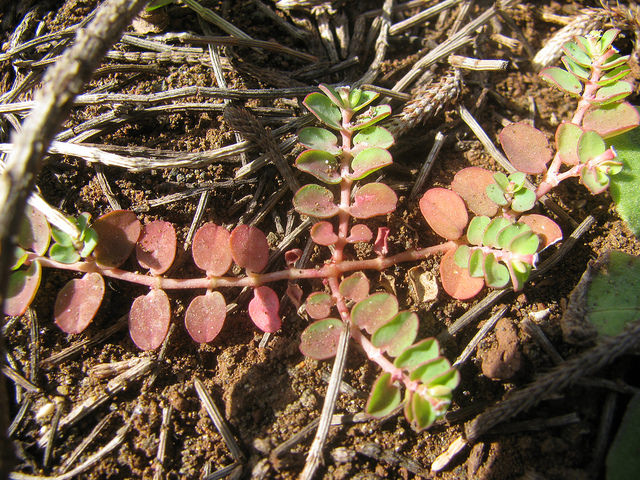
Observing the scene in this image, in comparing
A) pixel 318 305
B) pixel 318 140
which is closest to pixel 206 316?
pixel 318 305

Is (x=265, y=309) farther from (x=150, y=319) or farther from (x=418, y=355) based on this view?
(x=418, y=355)

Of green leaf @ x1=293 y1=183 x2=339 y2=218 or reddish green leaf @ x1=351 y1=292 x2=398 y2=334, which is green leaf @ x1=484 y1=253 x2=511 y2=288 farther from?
green leaf @ x1=293 y1=183 x2=339 y2=218

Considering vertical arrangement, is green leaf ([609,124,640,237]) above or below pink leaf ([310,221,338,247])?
below

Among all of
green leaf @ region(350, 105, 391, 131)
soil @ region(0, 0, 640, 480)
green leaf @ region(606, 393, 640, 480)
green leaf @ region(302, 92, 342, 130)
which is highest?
green leaf @ region(302, 92, 342, 130)

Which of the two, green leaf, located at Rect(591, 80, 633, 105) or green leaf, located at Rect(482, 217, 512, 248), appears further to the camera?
green leaf, located at Rect(591, 80, 633, 105)

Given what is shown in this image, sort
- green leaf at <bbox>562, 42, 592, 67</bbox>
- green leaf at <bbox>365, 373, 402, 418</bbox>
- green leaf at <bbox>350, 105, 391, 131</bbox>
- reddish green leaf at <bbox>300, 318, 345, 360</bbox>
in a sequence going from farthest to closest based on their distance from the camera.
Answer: green leaf at <bbox>562, 42, 592, 67</bbox>
green leaf at <bbox>350, 105, 391, 131</bbox>
reddish green leaf at <bbox>300, 318, 345, 360</bbox>
green leaf at <bbox>365, 373, 402, 418</bbox>

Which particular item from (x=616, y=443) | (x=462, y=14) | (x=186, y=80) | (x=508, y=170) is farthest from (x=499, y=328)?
(x=186, y=80)

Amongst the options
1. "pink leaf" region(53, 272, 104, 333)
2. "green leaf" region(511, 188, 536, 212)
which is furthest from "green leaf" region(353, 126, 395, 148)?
"pink leaf" region(53, 272, 104, 333)
